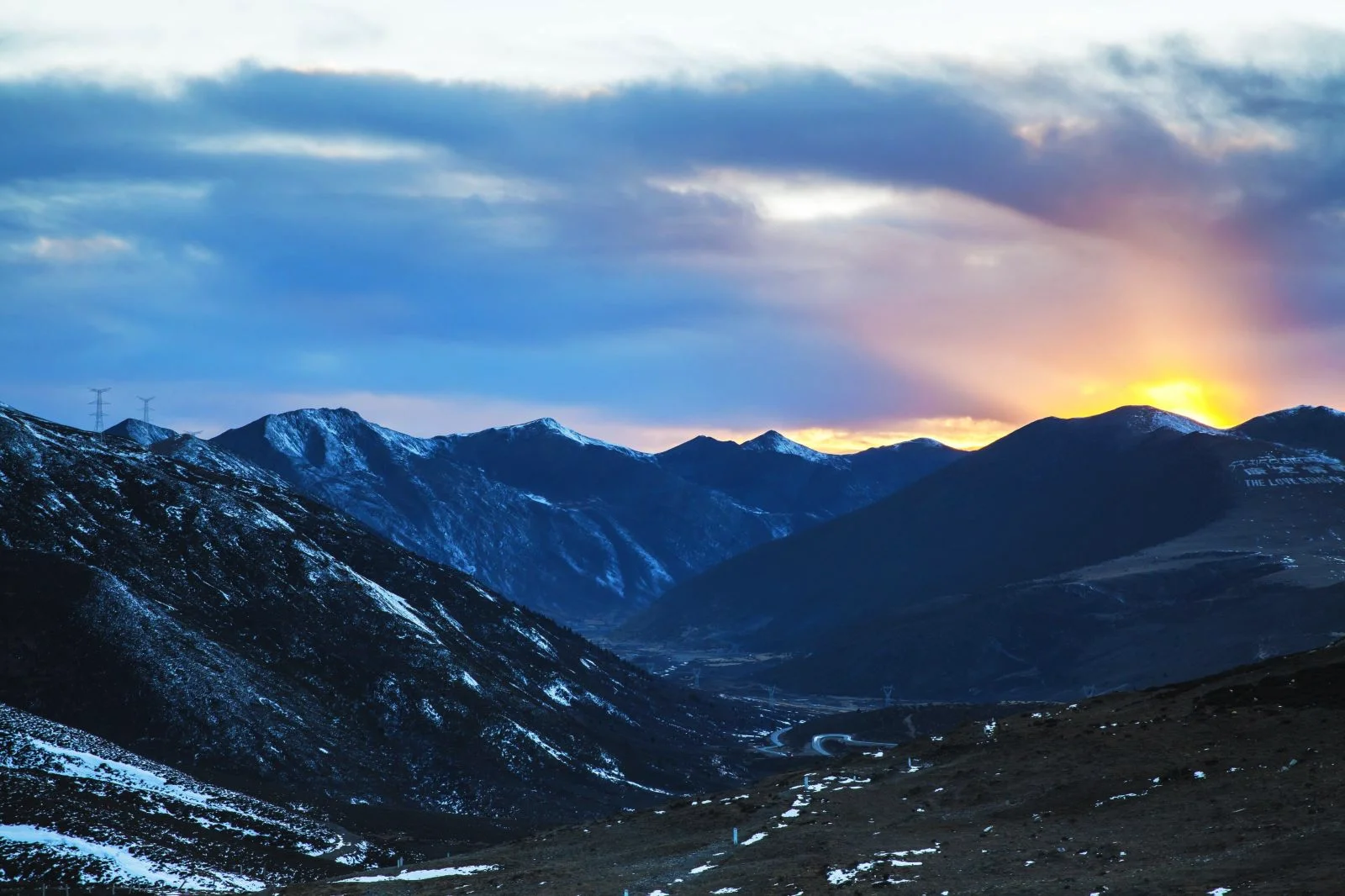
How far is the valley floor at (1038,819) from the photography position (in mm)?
51688

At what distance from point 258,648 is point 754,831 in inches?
5579

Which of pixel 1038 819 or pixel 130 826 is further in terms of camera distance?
pixel 130 826

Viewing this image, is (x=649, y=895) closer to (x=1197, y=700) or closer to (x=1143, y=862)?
(x=1143, y=862)

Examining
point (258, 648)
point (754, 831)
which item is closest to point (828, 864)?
point (754, 831)

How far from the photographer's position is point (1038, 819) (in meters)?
64.8

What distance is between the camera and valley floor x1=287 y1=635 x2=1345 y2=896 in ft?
170

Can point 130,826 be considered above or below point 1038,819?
below

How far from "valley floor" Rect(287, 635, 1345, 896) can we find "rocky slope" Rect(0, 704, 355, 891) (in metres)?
23.4

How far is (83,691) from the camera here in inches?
6555

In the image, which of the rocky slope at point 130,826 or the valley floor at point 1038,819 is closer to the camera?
the valley floor at point 1038,819

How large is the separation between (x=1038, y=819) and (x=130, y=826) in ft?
266

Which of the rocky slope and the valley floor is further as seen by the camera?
the rocky slope

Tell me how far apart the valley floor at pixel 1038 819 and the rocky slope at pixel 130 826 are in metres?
23.4

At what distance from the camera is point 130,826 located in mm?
111000
